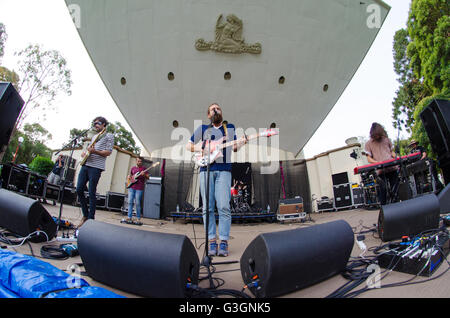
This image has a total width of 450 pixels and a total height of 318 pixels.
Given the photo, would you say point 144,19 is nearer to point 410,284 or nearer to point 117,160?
point 117,160

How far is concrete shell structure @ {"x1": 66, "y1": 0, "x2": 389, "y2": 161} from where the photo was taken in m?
7.15

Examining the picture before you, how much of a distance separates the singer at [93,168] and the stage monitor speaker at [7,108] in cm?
87

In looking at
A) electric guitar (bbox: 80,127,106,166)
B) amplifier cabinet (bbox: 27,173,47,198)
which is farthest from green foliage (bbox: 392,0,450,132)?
amplifier cabinet (bbox: 27,173,47,198)

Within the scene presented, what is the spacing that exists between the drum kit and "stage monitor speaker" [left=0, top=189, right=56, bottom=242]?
5.82 m

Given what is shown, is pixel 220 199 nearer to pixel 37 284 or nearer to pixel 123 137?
pixel 37 284

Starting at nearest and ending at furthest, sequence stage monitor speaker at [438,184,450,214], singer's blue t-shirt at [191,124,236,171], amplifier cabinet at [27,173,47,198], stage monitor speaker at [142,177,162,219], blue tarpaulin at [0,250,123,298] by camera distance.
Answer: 1. blue tarpaulin at [0,250,123,298]
2. singer's blue t-shirt at [191,124,236,171]
3. stage monitor speaker at [438,184,450,214]
4. amplifier cabinet at [27,173,47,198]
5. stage monitor speaker at [142,177,162,219]

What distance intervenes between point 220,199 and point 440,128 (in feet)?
11.2

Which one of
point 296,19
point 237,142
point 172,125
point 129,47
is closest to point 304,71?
point 296,19

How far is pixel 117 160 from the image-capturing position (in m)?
9.13

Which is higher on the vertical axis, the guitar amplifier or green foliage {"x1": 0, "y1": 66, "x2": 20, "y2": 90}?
green foliage {"x1": 0, "y1": 66, "x2": 20, "y2": 90}

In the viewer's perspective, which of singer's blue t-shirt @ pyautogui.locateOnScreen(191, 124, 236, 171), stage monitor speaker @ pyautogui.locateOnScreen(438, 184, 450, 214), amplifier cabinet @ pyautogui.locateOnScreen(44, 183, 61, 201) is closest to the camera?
singer's blue t-shirt @ pyautogui.locateOnScreen(191, 124, 236, 171)

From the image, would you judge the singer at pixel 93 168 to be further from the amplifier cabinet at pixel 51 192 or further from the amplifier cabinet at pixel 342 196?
the amplifier cabinet at pixel 342 196

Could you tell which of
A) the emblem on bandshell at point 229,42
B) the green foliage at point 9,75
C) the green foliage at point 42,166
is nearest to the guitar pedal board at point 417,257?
the emblem on bandshell at point 229,42

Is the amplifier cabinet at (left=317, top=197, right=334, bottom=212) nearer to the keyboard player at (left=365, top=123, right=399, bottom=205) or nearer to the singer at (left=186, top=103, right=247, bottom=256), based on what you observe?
the keyboard player at (left=365, top=123, right=399, bottom=205)
